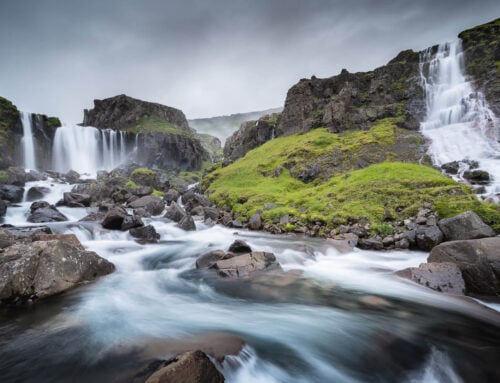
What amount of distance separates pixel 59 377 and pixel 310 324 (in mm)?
4693

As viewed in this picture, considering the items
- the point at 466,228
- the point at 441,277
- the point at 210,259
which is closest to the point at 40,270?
the point at 210,259

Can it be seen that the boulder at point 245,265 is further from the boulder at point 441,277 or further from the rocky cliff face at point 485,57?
the rocky cliff face at point 485,57

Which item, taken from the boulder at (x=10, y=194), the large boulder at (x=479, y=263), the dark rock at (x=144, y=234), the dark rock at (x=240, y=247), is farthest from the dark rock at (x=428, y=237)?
the boulder at (x=10, y=194)

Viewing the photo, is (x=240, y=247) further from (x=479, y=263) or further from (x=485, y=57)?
(x=485, y=57)

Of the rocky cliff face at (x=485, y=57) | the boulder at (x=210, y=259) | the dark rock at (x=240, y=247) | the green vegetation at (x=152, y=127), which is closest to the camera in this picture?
the boulder at (x=210, y=259)

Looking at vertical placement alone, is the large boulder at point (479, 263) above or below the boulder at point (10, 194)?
below

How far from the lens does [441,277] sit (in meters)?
7.26

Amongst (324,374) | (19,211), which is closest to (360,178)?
(324,374)

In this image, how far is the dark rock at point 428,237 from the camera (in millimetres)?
10664

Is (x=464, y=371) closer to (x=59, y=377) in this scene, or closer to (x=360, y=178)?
(x=59, y=377)

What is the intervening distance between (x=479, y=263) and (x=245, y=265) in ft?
21.7

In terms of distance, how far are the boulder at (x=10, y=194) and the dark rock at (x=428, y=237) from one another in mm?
33305

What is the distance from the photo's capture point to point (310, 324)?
588 centimetres

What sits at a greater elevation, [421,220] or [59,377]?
[421,220]
